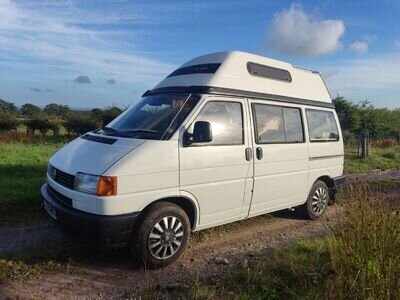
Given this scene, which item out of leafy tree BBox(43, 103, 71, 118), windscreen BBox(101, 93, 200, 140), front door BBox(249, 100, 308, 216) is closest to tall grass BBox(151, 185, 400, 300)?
front door BBox(249, 100, 308, 216)

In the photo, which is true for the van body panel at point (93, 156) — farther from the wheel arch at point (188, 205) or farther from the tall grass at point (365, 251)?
the tall grass at point (365, 251)

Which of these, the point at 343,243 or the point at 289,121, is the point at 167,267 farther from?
the point at 289,121

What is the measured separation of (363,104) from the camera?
25547mm

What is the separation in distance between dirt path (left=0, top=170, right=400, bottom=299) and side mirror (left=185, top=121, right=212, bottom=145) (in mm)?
1597

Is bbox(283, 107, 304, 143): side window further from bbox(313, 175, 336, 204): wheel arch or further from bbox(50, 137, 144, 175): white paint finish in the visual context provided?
bbox(50, 137, 144, 175): white paint finish

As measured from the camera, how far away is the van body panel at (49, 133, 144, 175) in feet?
15.0

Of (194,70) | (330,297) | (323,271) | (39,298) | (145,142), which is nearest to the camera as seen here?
(330,297)

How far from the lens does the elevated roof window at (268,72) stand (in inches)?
245

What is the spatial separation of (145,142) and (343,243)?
8.15 ft

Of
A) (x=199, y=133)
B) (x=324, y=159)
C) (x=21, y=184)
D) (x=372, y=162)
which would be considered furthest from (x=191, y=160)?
(x=372, y=162)

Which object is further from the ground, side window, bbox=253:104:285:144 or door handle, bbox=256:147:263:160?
side window, bbox=253:104:285:144

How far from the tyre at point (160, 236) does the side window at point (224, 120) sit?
3.58ft

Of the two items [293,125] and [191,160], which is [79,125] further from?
[191,160]

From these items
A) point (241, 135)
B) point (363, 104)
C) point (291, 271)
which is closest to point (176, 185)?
point (241, 135)
